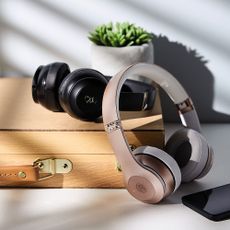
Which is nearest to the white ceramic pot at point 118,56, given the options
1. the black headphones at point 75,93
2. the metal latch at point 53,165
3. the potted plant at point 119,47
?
the potted plant at point 119,47

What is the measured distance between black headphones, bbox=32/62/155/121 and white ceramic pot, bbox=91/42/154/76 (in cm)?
11

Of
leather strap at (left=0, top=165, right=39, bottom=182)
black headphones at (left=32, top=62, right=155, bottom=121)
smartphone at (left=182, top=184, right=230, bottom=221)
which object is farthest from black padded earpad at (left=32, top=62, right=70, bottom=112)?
smartphone at (left=182, top=184, right=230, bottom=221)

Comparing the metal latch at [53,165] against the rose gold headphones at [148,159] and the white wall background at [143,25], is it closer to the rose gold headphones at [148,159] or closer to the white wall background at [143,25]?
the rose gold headphones at [148,159]

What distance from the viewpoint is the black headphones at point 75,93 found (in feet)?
3.05

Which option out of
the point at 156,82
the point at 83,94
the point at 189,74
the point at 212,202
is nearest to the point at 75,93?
the point at 83,94

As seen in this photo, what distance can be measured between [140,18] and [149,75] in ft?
0.98

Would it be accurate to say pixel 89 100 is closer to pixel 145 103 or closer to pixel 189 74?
pixel 145 103

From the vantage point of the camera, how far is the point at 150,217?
867 mm

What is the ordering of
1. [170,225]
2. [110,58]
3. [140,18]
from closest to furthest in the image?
[170,225] < [110,58] < [140,18]

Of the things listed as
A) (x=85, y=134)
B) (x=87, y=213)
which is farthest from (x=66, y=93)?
(x=87, y=213)

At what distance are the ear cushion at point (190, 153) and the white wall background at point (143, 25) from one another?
31 centimetres

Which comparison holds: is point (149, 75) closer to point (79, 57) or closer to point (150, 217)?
point (150, 217)

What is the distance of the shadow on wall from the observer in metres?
1.22

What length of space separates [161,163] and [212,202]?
3.6 inches
